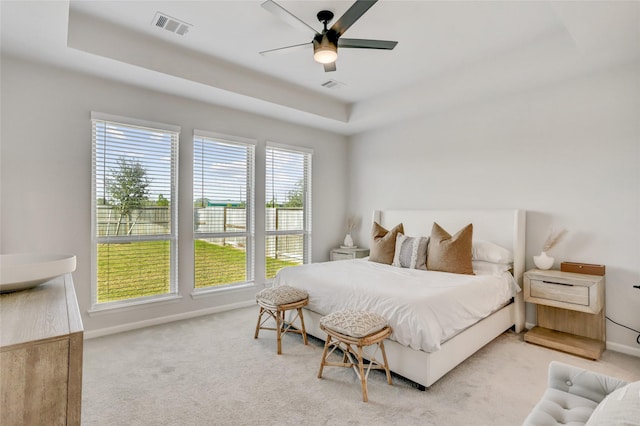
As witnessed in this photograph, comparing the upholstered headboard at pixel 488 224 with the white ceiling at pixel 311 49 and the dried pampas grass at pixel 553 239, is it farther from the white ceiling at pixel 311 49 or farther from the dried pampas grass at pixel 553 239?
the white ceiling at pixel 311 49

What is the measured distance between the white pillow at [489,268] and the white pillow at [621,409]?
2.19 m

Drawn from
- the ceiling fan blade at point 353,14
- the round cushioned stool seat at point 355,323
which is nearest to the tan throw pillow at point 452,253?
the round cushioned stool seat at point 355,323

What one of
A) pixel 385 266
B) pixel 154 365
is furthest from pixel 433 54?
pixel 154 365

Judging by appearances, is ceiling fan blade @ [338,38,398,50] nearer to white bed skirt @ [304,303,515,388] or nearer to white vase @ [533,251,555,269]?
Result: white bed skirt @ [304,303,515,388]

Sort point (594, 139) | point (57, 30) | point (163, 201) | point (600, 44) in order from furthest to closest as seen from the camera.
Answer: point (163, 201), point (594, 139), point (600, 44), point (57, 30)

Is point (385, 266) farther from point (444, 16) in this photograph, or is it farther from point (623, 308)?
point (444, 16)

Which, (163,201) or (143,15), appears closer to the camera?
(143,15)

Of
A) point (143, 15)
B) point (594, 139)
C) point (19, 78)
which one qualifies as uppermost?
point (143, 15)

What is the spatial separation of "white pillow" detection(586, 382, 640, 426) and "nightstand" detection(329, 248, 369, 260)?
3890mm

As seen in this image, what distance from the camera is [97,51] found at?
110 inches

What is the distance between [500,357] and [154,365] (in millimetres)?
3004

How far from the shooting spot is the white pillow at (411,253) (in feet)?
11.9

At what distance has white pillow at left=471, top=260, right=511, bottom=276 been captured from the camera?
337cm

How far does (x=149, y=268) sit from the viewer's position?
372cm
